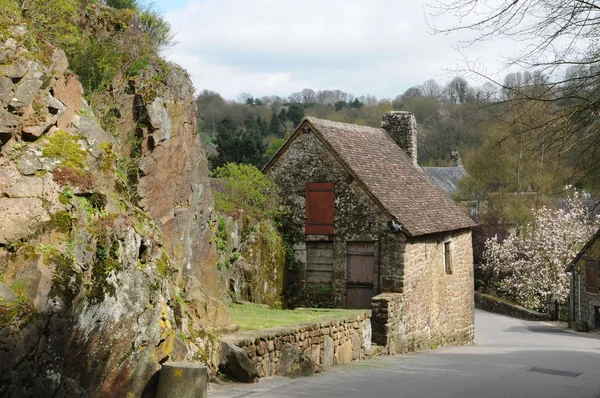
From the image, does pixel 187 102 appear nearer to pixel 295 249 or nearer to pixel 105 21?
pixel 105 21

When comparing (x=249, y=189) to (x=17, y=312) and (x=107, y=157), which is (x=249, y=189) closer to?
(x=107, y=157)

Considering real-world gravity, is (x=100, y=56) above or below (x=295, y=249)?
above

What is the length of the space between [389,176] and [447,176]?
36.9 metres

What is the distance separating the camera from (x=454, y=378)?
1395 centimetres

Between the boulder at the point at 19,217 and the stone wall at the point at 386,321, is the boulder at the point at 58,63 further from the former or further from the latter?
the stone wall at the point at 386,321

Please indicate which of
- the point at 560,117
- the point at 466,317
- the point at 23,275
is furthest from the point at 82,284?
the point at 466,317

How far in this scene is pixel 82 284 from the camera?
8.15 meters

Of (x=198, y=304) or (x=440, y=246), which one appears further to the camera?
(x=440, y=246)

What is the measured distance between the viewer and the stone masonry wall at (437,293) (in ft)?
68.6

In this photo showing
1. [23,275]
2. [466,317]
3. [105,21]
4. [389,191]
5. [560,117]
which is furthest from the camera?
[466,317]

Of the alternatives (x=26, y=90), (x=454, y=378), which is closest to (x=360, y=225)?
(x=454, y=378)

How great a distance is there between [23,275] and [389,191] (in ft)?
51.3

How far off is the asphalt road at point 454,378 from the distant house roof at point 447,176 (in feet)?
112

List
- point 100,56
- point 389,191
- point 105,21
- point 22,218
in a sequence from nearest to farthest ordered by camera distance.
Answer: point 22,218 → point 100,56 → point 105,21 → point 389,191
